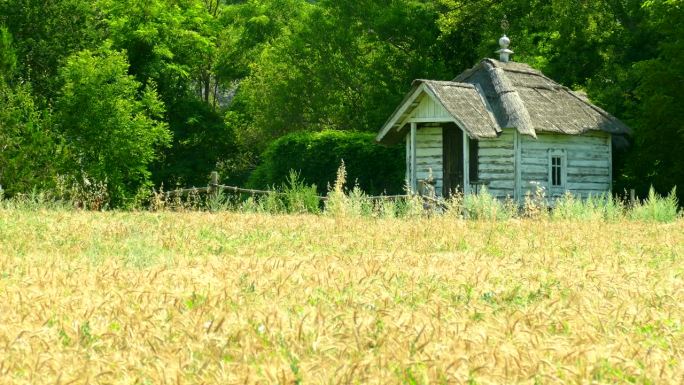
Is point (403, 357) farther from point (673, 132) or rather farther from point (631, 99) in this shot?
point (631, 99)

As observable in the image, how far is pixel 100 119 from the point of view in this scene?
34.8 m

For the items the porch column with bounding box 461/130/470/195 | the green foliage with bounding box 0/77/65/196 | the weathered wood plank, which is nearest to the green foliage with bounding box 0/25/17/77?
the green foliage with bounding box 0/77/65/196

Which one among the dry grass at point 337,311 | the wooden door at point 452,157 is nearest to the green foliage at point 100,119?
the wooden door at point 452,157

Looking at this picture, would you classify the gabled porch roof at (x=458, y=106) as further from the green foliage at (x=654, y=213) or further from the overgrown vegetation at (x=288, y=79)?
the green foliage at (x=654, y=213)

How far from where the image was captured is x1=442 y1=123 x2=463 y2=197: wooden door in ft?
94.7

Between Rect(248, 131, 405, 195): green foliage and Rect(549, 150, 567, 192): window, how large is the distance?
20.2ft

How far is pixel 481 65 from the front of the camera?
97.0 ft

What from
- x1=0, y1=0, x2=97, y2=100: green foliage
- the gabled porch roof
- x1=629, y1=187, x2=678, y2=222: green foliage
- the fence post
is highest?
x1=0, y1=0, x2=97, y2=100: green foliage

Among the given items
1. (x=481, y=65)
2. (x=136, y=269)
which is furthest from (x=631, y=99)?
(x=136, y=269)

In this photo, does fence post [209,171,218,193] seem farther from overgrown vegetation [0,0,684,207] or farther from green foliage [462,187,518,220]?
green foliage [462,187,518,220]

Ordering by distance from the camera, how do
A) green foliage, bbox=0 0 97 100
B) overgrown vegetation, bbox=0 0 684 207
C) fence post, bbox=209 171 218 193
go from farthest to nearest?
green foliage, bbox=0 0 97 100, overgrown vegetation, bbox=0 0 684 207, fence post, bbox=209 171 218 193

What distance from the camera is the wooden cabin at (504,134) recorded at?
89.6ft

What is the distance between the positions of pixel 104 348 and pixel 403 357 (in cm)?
166

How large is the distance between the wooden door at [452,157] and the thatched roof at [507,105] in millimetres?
→ 1279
